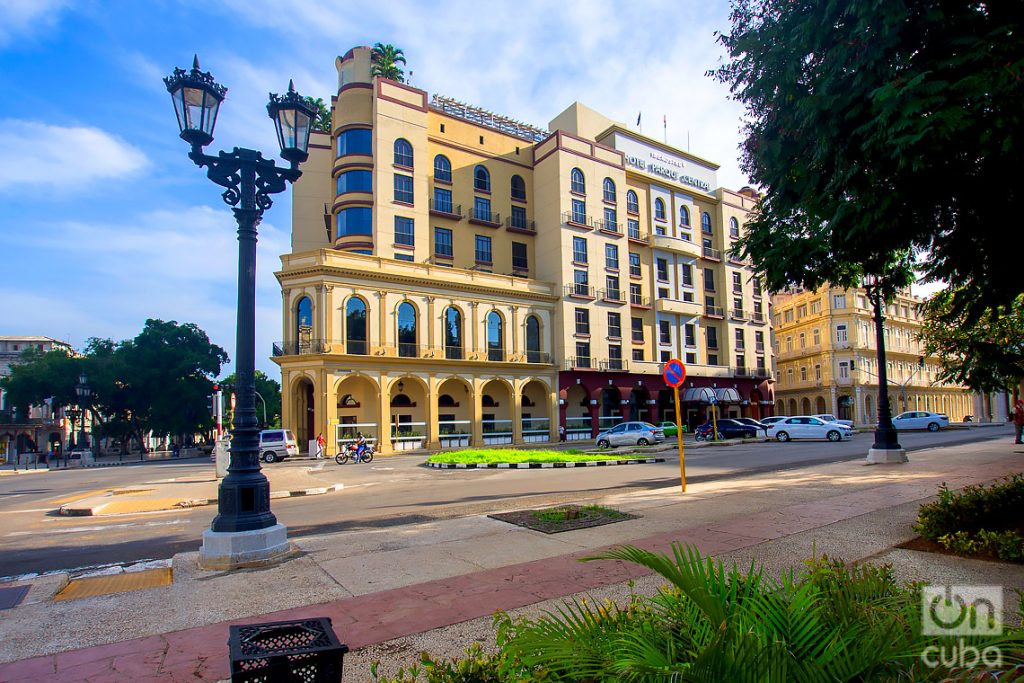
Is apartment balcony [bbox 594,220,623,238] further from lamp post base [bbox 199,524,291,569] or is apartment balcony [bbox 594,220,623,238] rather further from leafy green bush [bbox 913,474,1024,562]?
lamp post base [bbox 199,524,291,569]

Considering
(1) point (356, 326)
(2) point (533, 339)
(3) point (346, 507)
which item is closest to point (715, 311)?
(2) point (533, 339)

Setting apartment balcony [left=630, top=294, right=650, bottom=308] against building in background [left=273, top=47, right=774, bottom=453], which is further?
apartment balcony [left=630, top=294, right=650, bottom=308]

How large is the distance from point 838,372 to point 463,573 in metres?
72.7

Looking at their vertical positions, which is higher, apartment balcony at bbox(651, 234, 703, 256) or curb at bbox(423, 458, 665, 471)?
apartment balcony at bbox(651, 234, 703, 256)

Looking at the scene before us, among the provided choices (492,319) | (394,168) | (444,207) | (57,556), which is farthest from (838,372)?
(57,556)

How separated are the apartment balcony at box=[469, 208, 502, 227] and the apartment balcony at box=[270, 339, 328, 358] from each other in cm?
1655

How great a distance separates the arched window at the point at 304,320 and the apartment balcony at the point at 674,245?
102ft

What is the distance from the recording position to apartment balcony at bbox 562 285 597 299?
152 feet

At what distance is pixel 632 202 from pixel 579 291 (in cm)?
1176

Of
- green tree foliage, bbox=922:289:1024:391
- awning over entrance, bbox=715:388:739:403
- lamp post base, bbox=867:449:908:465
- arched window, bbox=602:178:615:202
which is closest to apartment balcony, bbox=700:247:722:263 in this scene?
arched window, bbox=602:178:615:202

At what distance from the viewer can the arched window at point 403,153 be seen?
4097 cm

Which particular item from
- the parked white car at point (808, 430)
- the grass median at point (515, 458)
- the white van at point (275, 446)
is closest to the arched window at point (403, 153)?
the white van at point (275, 446)

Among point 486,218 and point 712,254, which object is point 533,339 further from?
point 712,254

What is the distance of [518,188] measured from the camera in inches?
1943
